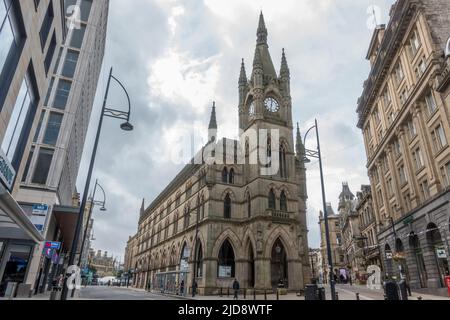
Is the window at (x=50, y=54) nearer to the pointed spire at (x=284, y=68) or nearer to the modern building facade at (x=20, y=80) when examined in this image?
the modern building facade at (x=20, y=80)

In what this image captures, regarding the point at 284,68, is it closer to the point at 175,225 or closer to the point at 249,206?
the point at 249,206

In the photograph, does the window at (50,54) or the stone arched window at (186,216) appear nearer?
the window at (50,54)

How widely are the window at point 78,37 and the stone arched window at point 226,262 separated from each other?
28.1m

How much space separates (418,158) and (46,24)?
33.4 metres

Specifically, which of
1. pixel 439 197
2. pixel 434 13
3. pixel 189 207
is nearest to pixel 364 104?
pixel 434 13

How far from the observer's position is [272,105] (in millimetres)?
45250

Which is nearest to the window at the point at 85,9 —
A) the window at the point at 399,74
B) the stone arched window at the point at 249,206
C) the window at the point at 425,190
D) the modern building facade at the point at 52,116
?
the modern building facade at the point at 52,116

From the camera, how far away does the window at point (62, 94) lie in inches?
1128

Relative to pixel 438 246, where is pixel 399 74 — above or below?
above

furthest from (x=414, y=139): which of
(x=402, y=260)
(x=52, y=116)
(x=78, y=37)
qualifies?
(x=78, y=37)

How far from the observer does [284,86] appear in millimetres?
47844

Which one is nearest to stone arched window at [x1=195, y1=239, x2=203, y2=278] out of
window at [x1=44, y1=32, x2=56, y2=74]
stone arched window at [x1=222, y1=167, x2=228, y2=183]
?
stone arched window at [x1=222, y1=167, x2=228, y2=183]

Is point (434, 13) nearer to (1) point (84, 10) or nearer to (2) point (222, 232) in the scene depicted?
(2) point (222, 232)

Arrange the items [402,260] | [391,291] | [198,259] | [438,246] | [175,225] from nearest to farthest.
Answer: [391,291] < [438,246] < [402,260] < [198,259] < [175,225]
